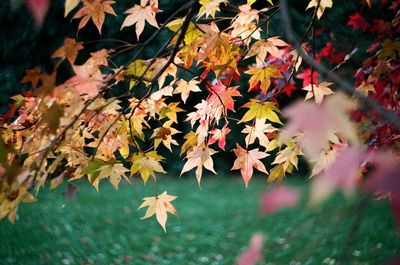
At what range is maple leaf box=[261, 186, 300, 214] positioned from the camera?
58 cm

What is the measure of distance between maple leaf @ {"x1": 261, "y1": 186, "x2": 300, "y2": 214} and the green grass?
1846 mm

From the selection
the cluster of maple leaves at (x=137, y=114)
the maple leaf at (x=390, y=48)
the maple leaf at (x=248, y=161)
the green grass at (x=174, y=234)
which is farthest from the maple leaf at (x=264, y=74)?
the green grass at (x=174, y=234)

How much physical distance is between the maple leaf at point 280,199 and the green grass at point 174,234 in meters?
1.85

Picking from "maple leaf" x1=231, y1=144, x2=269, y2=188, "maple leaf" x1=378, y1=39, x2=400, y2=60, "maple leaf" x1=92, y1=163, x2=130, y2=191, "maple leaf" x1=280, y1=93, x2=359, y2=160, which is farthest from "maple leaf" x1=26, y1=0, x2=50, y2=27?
"maple leaf" x1=378, y1=39, x2=400, y2=60

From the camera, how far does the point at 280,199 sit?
1.94ft

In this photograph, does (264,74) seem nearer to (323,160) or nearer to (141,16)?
(323,160)

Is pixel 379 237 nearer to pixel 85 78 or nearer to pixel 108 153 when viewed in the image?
pixel 108 153

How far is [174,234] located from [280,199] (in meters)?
3.92

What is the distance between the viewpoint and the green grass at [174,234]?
3.27 meters

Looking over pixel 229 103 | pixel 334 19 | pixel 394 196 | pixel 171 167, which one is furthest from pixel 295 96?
pixel 394 196

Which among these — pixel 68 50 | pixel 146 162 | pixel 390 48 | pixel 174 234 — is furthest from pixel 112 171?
pixel 174 234

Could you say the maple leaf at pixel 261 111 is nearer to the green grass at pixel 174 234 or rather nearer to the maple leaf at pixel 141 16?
the maple leaf at pixel 141 16

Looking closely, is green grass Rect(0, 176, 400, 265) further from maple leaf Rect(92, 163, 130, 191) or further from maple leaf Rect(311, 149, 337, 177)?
maple leaf Rect(92, 163, 130, 191)

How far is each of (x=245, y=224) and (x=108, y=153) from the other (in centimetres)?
356
